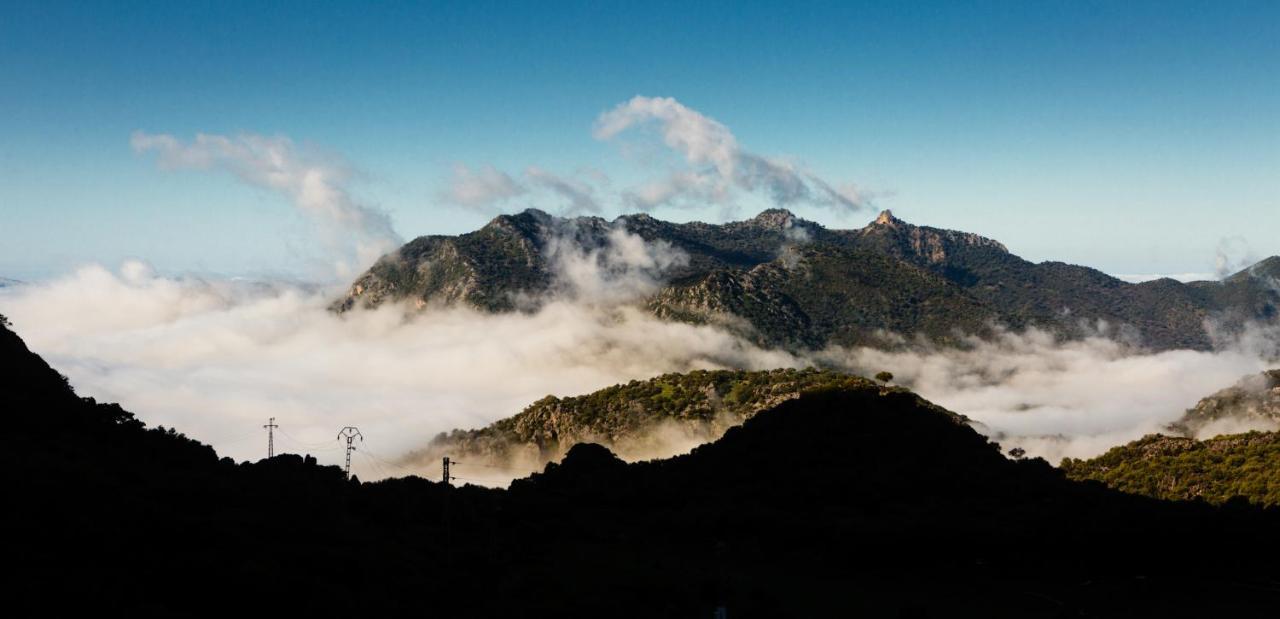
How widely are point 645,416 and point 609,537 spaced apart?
324ft

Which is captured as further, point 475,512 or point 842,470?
point 842,470

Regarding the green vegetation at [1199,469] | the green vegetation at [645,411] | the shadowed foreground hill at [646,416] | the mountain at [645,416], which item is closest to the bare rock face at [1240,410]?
the green vegetation at [1199,469]

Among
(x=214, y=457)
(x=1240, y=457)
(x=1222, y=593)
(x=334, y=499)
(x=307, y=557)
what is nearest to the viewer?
(x=307, y=557)

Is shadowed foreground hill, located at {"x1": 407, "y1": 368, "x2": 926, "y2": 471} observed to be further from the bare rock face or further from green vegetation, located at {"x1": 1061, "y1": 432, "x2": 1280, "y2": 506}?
the bare rock face

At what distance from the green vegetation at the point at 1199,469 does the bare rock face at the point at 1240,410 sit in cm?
6515

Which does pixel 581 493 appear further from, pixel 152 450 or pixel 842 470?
pixel 152 450

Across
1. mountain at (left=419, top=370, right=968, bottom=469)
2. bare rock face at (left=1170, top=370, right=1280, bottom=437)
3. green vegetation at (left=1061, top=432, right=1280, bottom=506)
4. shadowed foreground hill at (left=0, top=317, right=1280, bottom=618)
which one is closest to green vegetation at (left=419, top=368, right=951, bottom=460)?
mountain at (left=419, top=370, right=968, bottom=469)

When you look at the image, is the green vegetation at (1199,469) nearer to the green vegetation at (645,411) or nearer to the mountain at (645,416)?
the mountain at (645,416)

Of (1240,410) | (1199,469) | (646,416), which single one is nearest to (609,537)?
(1199,469)

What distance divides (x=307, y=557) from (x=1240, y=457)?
8825cm

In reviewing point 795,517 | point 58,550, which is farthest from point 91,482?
point 795,517

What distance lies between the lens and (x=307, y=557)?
1502 inches

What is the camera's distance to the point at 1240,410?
155750 mm

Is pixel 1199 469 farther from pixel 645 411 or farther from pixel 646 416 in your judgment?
pixel 645 411
